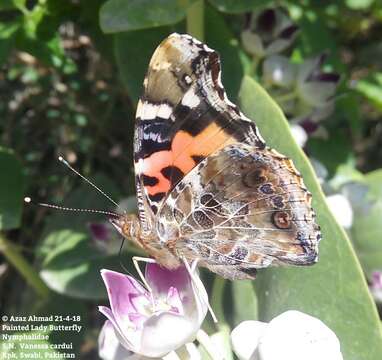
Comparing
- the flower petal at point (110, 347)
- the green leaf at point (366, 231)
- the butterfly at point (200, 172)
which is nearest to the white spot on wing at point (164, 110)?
the butterfly at point (200, 172)

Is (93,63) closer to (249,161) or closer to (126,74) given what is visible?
(126,74)

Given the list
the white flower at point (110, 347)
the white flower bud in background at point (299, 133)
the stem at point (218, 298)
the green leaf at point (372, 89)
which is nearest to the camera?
the white flower at point (110, 347)

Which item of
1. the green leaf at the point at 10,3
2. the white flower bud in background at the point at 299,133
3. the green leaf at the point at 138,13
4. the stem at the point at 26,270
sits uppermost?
the green leaf at the point at 10,3

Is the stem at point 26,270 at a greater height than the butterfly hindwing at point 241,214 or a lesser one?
lesser

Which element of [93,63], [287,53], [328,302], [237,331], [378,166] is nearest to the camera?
[237,331]

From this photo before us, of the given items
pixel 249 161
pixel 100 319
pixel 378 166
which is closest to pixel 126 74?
pixel 249 161

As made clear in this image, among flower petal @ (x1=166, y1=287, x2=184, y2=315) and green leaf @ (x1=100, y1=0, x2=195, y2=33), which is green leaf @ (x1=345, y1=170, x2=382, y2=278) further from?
flower petal @ (x1=166, y1=287, x2=184, y2=315)

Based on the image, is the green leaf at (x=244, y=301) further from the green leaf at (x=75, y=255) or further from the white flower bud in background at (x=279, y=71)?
the white flower bud in background at (x=279, y=71)

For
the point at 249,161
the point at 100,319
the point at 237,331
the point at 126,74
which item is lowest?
the point at 100,319
